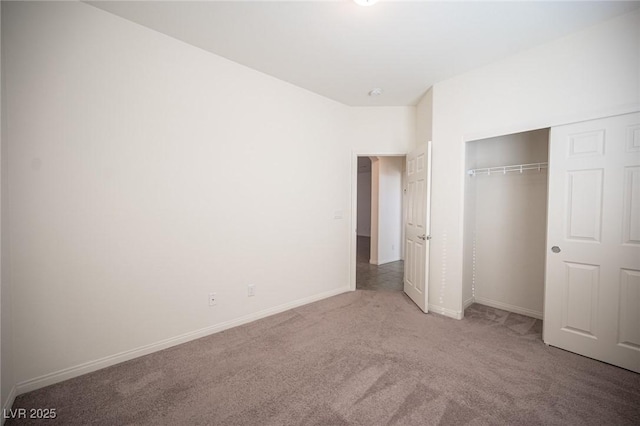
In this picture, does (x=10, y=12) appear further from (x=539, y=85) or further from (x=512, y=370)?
(x=512, y=370)

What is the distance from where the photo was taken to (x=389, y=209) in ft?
19.3

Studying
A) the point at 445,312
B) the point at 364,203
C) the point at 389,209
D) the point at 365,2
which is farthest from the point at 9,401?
the point at 364,203

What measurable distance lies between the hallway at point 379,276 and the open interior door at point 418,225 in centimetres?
46

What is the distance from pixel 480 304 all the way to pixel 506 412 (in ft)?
6.99

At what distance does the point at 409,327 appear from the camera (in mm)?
2867

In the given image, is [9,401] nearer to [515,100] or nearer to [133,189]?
[133,189]

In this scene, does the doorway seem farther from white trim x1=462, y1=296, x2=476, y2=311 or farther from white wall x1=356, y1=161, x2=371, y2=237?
white wall x1=356, y1=161, x2=371, y2=237

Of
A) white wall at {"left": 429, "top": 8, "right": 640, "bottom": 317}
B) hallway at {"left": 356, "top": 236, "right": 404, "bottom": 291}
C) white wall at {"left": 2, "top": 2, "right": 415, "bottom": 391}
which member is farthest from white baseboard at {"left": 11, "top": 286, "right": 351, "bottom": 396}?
white wall at {"left": 429, "top": 8, "right": 640, "bottom": 317}

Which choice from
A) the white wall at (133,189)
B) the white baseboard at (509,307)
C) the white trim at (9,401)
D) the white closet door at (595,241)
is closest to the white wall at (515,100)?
the white closet door at (595,241)

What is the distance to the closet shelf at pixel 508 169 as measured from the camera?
9.77 feet

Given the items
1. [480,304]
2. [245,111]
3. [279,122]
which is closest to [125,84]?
[245,111]

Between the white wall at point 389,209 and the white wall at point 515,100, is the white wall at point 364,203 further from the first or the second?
the white wall at point 515,100

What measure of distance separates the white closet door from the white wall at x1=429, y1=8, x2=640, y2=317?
0.21 m

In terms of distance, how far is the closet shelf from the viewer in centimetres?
298
